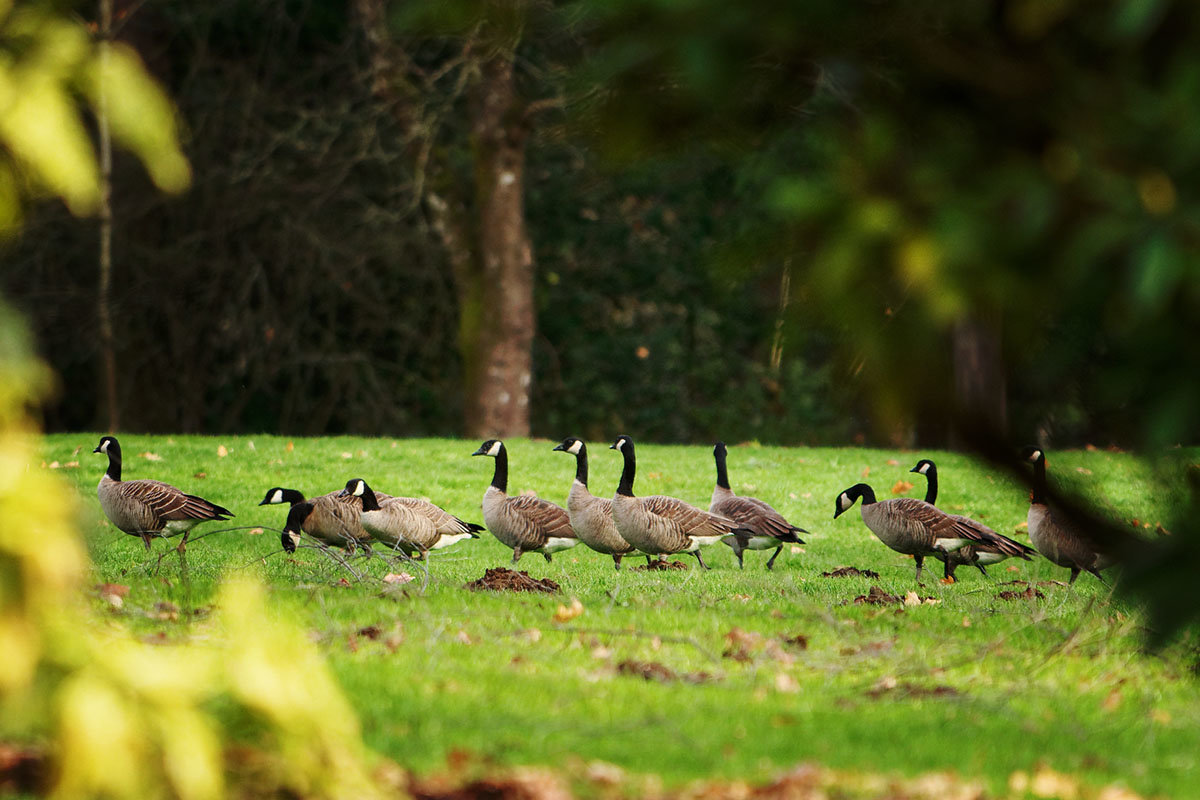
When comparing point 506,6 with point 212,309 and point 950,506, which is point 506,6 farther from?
point 212,309

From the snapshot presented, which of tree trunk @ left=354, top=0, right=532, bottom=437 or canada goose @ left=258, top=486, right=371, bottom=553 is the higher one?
tree trunk @ left=354, top=0, right=532, bottom=437

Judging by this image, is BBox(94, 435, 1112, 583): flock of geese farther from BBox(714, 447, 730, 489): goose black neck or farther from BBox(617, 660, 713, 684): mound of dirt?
BBox(617, 660, 713, 684): mound of dirt

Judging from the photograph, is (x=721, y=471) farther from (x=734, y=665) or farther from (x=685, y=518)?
(x=734, y=665)

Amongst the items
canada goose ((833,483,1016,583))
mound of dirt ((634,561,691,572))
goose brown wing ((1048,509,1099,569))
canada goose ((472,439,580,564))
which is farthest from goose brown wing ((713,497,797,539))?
goose brown wing ((1048,509,1099,569))

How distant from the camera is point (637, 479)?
53.1 feet

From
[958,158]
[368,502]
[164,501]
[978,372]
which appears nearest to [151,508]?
[164,501]

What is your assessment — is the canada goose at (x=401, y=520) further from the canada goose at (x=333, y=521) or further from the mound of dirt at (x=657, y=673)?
the mound of dirt at (x=657, y=673)

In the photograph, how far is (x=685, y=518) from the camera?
410 inches

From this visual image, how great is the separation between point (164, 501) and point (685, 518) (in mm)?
4550

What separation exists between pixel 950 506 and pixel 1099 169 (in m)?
13.2

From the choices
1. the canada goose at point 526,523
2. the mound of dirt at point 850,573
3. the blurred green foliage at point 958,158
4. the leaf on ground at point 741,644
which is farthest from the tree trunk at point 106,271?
the blurred green foliage at point 958,158

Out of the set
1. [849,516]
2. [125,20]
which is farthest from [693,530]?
[125,20]

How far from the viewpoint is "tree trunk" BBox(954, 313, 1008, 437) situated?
11.2ft

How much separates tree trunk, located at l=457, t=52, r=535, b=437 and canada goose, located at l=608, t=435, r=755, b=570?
1037 centimetres
